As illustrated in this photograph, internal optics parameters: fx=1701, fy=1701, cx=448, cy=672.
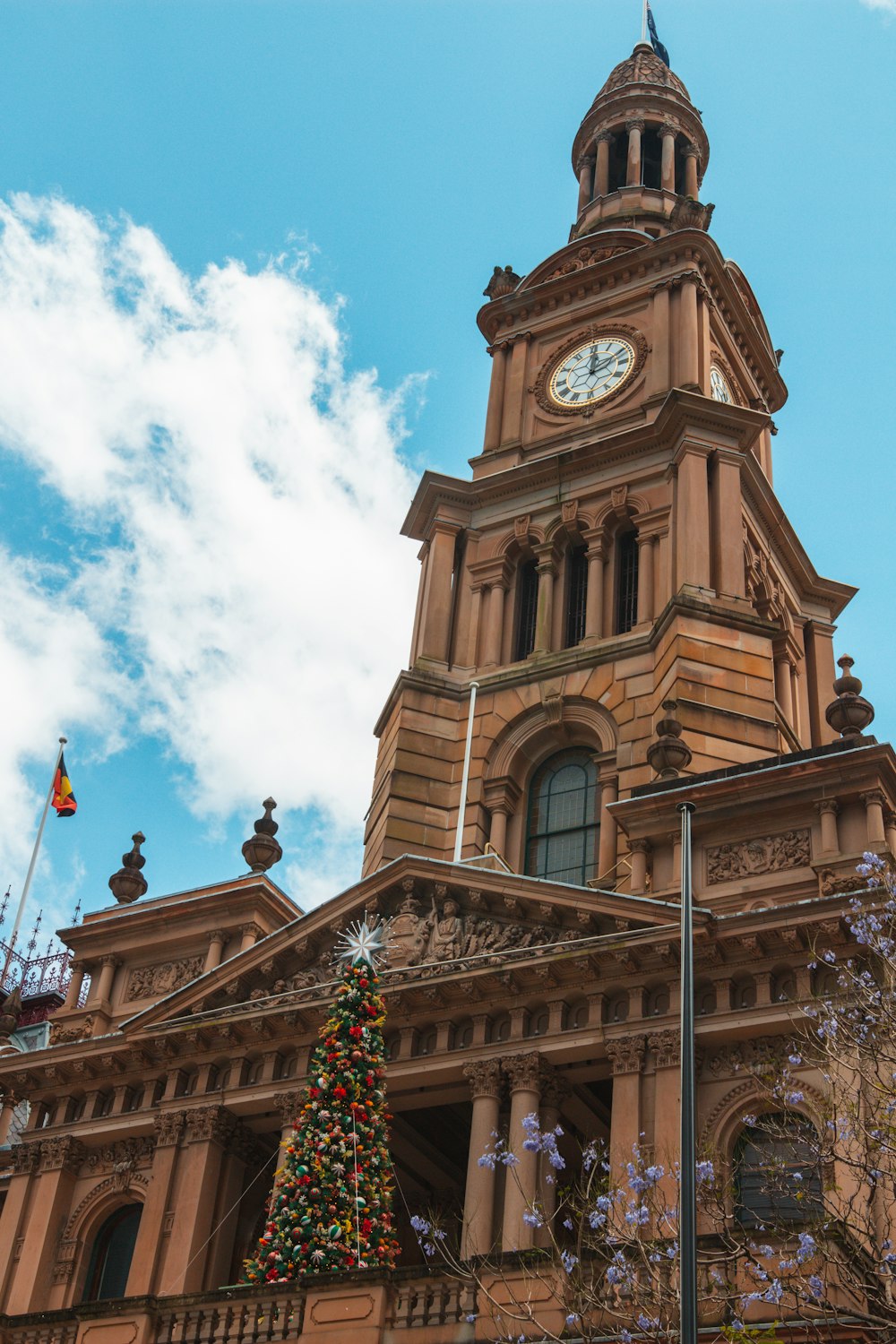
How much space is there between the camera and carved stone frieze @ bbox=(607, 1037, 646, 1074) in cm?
2736

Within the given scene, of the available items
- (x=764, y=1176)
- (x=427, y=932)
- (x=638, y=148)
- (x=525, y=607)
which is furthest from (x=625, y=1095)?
(x=638, y=148)

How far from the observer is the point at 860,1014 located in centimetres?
2386

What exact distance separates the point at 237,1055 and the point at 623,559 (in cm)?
1731

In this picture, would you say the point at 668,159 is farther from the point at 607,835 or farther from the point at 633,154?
the point at 607,835

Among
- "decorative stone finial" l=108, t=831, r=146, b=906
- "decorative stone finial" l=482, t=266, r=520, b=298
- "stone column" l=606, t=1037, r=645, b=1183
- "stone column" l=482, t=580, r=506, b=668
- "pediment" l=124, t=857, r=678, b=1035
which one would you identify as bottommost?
"stone column" l=606, t=1037, r=645, b=1183

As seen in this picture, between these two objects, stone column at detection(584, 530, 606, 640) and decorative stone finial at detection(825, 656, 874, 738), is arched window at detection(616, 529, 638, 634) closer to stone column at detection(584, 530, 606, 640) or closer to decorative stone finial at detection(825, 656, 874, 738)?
stone column at detection(584, 530, 606, 640)

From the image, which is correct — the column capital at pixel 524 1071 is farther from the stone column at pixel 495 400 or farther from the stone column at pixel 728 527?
the stone column at pixel 495 400

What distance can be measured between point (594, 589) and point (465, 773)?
6.69 m

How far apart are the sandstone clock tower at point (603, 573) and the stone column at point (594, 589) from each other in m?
0.06

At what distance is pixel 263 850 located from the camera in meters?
35.6

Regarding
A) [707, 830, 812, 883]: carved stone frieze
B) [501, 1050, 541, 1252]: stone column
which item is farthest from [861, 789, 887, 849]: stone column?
[501, 1050, 541, 1252]: stone column

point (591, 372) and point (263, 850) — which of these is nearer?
point (263, 850)

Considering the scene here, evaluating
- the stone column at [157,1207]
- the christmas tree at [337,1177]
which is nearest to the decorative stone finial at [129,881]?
the stone column at [157,1207]

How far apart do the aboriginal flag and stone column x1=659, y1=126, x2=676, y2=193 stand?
26.2 m
